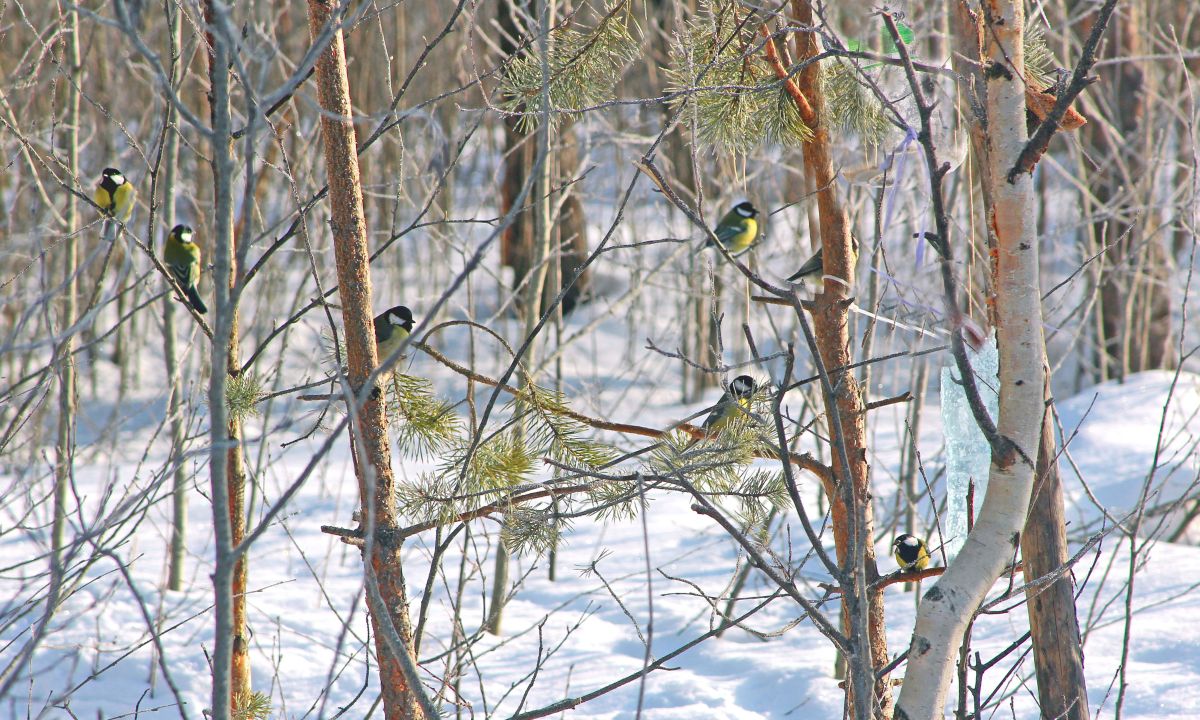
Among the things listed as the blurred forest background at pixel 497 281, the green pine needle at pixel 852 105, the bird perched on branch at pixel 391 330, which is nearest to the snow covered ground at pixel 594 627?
the blurred forest background at pixel 497 281

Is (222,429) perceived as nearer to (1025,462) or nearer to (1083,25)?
(1025,462)

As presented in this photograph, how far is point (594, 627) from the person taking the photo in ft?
14.8

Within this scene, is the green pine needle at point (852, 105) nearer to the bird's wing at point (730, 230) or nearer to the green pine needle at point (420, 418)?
the green pine needle at point (420, 418)

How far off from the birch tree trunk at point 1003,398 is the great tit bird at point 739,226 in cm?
249

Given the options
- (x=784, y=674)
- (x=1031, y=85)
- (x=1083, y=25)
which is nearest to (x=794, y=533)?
(x=784, y=674)

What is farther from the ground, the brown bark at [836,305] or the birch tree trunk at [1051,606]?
the brown bark at [836,305]

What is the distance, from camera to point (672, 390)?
8.80 metres

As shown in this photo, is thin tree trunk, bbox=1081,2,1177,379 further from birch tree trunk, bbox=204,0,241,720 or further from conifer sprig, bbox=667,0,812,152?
birch tree trunk, bbox=204,0,241,720

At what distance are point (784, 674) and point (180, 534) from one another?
291cm

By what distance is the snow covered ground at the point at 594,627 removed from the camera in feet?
11.3

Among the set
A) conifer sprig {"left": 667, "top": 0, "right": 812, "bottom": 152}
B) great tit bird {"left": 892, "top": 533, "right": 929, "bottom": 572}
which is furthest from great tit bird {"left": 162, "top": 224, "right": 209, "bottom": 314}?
great tit bird {"left": 892, "top": 533, "right": 929, "bottom": 572}

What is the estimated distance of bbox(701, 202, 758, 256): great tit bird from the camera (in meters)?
4.34

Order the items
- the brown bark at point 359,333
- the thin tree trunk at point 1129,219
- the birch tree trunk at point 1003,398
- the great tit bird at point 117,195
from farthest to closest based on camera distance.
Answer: the thin tree trunk at point 1129,219, the great tit bird at point 117,195, the brown bark at point 359,333, the birch tree trunk at point 1003,398

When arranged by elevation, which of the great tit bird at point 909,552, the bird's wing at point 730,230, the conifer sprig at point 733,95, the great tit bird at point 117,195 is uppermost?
the great tit bird at point 117,195
